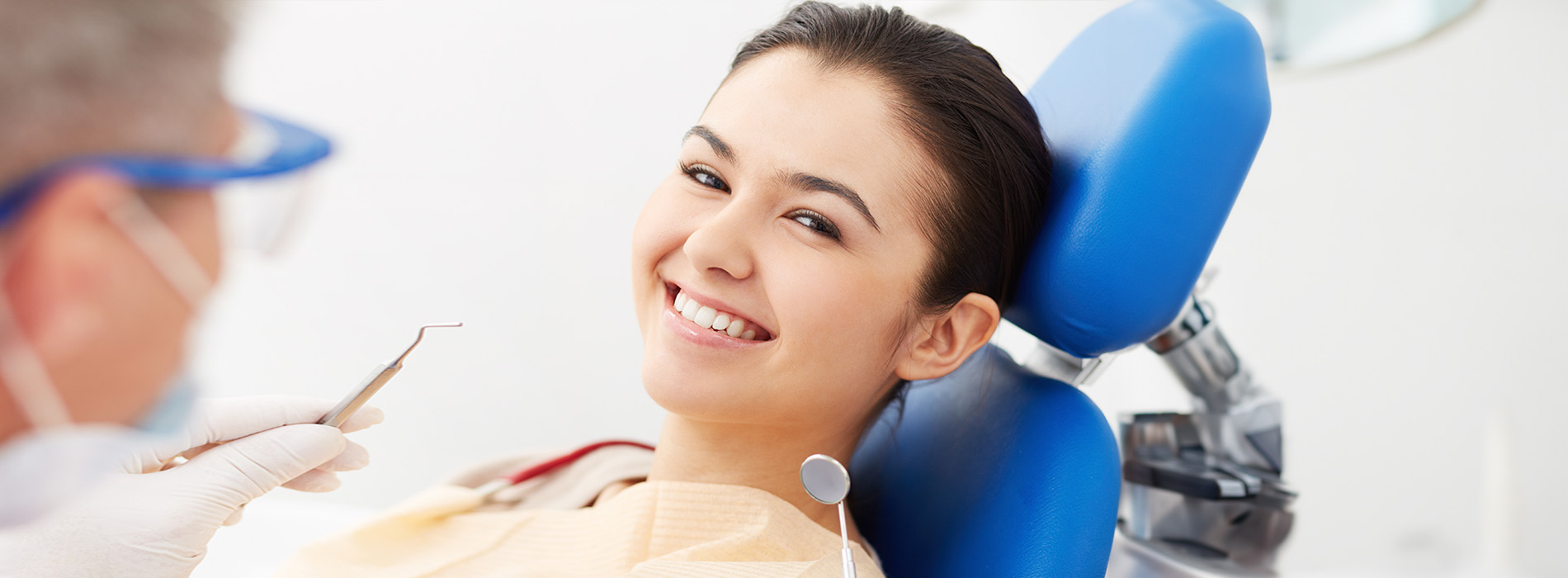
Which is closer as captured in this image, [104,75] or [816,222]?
[104,75]

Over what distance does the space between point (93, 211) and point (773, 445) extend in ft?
2.83

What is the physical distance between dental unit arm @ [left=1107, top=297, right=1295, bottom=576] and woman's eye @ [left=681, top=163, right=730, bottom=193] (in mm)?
656

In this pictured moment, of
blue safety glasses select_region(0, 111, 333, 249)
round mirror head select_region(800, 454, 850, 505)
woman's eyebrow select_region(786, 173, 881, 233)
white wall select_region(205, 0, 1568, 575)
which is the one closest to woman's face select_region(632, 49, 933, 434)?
woman's eyebrow select_region(786, 173, 881, 233)

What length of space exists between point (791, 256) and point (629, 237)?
149 cm

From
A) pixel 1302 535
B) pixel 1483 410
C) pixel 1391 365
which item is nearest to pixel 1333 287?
pixel 1391 365

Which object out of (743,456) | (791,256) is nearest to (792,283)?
(791,256)

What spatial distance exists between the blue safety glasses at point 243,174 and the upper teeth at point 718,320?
57cm

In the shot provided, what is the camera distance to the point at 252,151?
525mm

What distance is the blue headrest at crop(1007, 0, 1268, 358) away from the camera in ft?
3.26

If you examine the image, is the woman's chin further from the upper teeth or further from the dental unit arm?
the dental unit arm

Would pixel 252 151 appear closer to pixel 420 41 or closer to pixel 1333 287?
pixel 420 41

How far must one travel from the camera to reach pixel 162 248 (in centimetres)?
48

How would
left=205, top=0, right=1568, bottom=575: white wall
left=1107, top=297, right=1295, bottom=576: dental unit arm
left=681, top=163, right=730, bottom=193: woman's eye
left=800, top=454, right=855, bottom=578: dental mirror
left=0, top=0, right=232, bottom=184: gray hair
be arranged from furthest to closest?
left=205, top=0, right=1568, bottom=575: white wall → left=1107, top=297, right=1295, bottom=576: dental unit arm → left=681, top=163, right=730, bottom=193: woman's eye → left=800, top=454, right=855, bottom=578: dental mirror → left=0, top=0, right=232, bottom=184: gray hair

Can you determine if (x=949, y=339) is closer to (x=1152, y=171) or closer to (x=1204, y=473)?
(x=1152, y=171)
